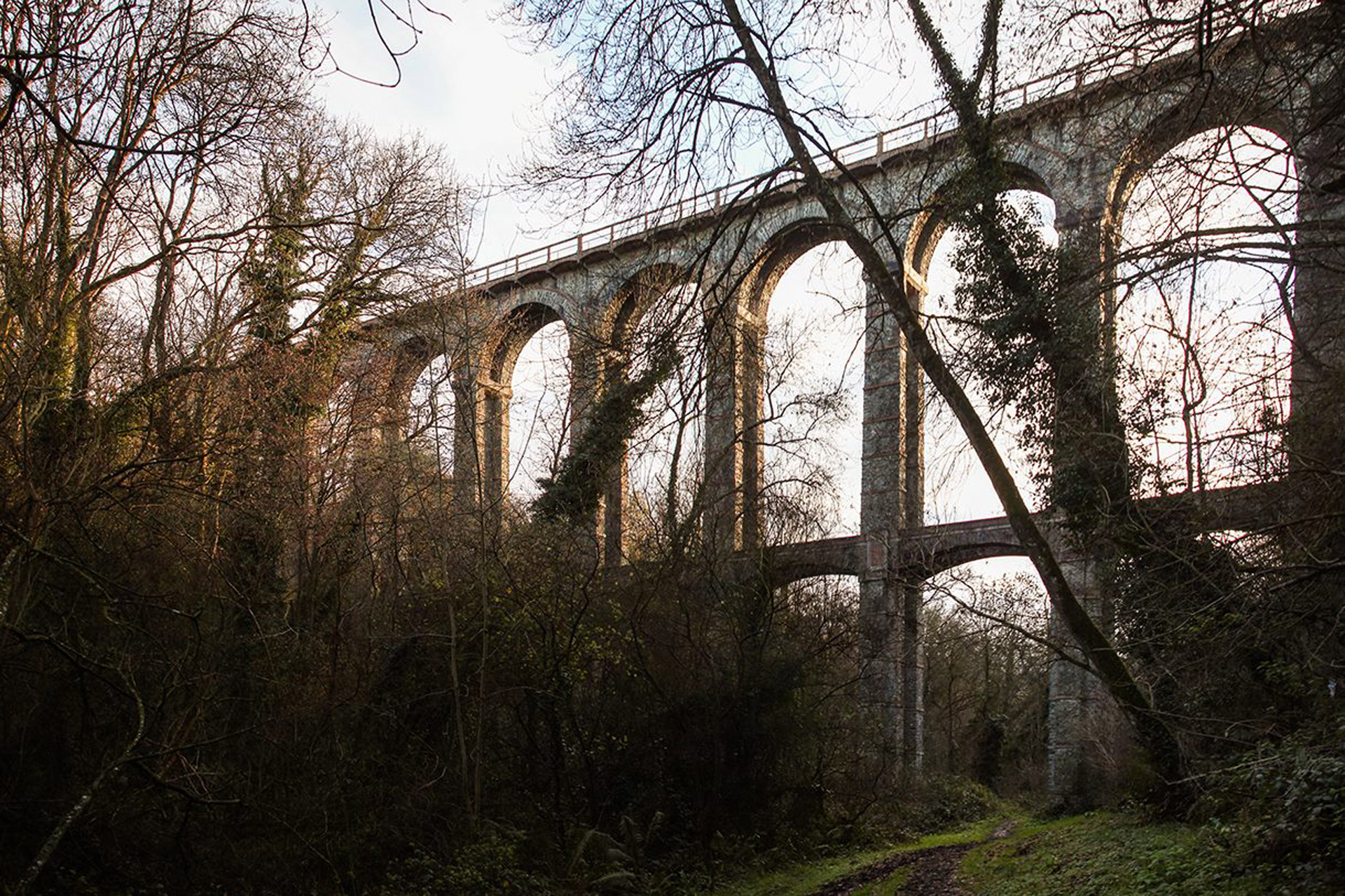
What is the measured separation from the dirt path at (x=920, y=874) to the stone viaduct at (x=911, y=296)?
2804mm

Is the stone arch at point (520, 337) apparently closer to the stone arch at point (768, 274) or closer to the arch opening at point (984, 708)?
the stone arch at point (768, 274)

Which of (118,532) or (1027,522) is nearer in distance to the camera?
(1027,522)

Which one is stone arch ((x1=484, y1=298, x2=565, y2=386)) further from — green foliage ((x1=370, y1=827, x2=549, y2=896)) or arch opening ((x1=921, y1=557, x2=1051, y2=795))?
green foliage ((x1=370, y1=827, x2=549, y2=896))

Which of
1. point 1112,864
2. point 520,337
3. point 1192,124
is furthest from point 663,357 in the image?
point 520,337

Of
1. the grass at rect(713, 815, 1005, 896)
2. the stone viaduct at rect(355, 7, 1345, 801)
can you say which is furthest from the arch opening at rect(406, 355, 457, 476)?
the grass at rect(713, 815, 1005, 896)

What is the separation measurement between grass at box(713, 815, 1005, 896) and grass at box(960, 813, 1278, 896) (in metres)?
0.86

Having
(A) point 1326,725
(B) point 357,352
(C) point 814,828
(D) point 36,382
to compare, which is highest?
(B) point 357,352

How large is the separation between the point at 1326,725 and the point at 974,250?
6.65 m

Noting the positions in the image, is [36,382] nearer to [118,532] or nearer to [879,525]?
[118,532]

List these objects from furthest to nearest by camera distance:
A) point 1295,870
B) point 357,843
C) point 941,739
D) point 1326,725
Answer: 1. point 941,739
2. point 357,843
3. point 1326,725
4. point 1295,870

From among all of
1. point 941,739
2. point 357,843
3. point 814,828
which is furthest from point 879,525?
point 357,843

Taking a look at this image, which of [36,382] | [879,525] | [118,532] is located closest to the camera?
[36,382]

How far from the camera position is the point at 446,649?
10.6 metres

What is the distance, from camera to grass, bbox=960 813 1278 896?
6551 mm
